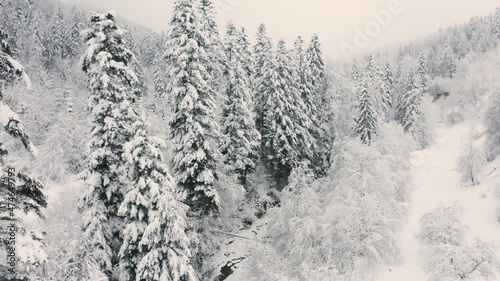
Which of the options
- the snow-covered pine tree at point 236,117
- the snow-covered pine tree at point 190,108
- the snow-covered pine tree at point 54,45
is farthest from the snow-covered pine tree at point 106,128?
the snow-covered pine tree at point 54,45

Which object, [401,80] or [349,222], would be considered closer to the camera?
[349,222]

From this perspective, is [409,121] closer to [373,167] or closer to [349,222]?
[373,167]

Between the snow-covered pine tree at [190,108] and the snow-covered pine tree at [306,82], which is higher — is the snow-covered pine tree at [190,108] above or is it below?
below

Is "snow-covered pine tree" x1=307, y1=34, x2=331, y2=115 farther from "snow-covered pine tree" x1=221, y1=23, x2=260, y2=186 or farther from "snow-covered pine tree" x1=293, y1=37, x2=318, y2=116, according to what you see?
"snow-covered pine tree" x1=221, y1=23, x2=260, y2=186

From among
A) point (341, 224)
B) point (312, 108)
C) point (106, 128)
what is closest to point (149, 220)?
point (106, 128)

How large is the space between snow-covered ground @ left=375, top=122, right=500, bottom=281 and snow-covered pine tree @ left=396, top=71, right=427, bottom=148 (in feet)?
44.5

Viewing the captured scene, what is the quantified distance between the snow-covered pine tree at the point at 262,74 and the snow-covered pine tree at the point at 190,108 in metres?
13.5

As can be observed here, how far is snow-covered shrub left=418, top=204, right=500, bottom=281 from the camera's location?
18.3 meters

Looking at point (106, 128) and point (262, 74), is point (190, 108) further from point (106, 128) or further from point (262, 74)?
point (262, 74)

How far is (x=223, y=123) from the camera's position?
32.8 m

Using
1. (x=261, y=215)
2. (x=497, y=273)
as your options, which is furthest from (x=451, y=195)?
(x=261, y=215)

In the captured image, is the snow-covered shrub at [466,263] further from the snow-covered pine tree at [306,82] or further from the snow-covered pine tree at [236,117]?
the snow-covered pine tree at [306,82]

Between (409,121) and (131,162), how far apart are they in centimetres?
6143

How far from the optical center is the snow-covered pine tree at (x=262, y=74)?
3612 cm
